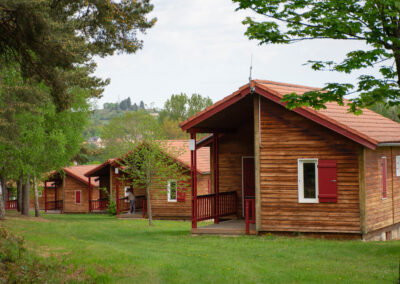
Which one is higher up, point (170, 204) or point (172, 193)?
point (172, 193)

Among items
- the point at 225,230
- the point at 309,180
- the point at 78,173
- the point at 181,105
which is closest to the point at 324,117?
the point at 309,180

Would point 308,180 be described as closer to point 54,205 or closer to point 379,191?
point 379,191

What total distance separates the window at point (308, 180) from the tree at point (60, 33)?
23.3 feet

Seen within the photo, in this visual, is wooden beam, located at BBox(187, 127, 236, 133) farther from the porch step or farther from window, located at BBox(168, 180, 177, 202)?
window, located at BBox(168, 180, 177, 202)

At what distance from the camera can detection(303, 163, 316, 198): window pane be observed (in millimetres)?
16594

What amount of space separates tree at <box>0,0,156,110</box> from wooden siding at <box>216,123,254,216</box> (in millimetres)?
5158

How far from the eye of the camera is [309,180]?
16.6m

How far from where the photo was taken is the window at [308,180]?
1652 cm

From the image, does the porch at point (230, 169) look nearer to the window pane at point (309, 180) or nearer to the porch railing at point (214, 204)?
the porch railing at point (214, 204)

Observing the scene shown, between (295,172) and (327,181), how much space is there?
103 centimetres

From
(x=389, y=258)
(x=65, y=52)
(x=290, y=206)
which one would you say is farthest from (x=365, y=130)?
(x=65, y=52)

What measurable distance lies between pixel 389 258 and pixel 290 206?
4.43m

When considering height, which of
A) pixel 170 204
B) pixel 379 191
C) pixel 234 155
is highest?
pixel 234 155

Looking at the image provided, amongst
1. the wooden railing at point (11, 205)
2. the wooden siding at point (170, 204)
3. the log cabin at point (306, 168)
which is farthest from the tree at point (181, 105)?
the log cabin at point (306, 168)
